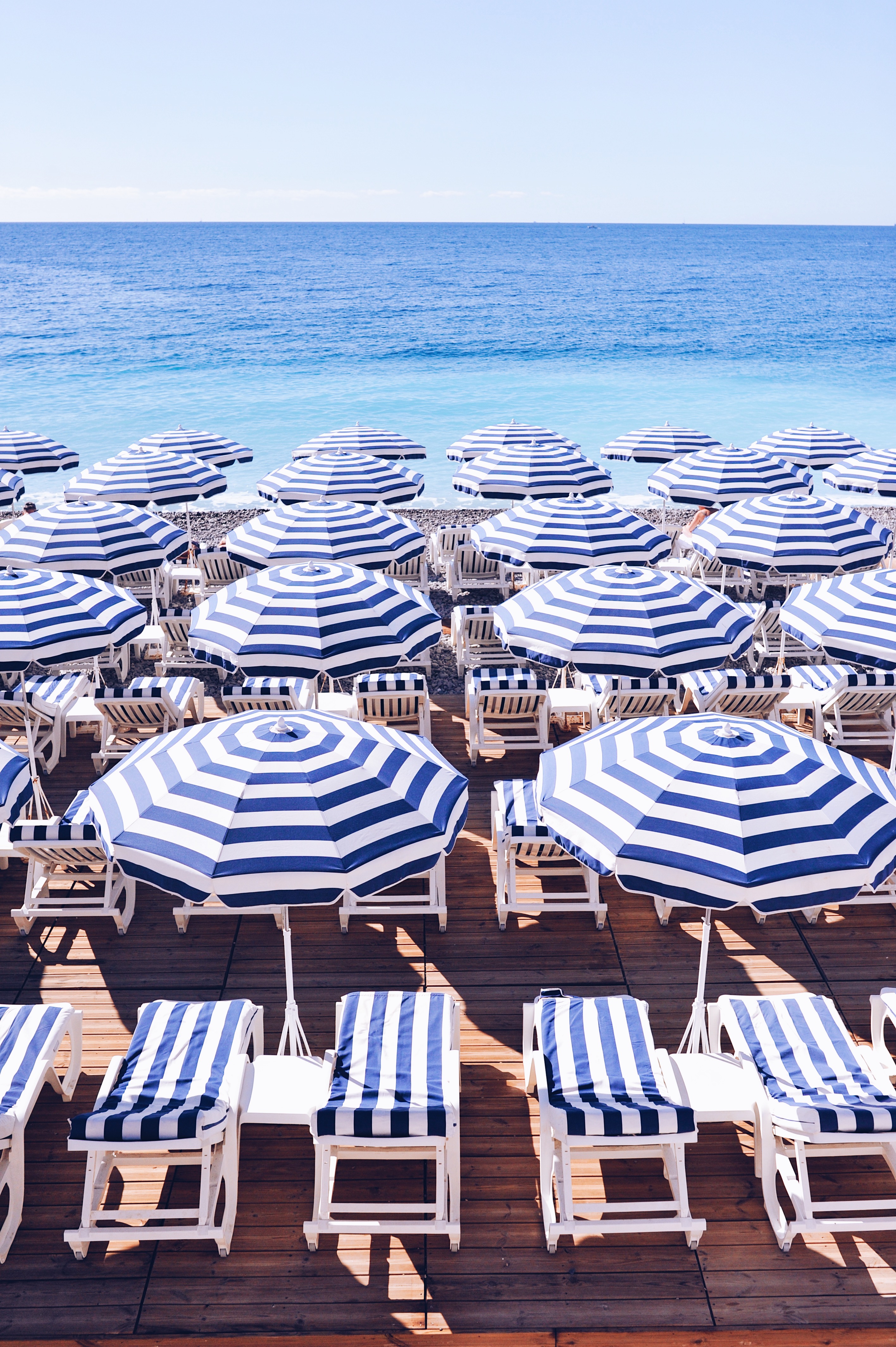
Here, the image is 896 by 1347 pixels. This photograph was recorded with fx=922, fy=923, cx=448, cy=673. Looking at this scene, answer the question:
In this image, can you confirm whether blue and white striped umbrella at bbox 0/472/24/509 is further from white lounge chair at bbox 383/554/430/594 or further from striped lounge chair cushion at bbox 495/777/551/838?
striped lounge chair cushion at bbox 495/777/551/838

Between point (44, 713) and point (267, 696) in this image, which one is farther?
point (44, 713)

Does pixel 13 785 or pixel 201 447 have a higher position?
pixel 201 447

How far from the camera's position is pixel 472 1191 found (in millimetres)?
4410

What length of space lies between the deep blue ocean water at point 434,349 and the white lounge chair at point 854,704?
14.5 metres

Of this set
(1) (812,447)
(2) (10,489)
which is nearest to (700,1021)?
(1) (812,447)

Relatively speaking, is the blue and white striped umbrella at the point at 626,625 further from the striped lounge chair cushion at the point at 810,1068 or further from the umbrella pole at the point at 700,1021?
the striped lounge chair cushion at the point at 810,1068

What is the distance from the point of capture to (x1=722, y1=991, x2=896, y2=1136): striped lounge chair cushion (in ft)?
13.0

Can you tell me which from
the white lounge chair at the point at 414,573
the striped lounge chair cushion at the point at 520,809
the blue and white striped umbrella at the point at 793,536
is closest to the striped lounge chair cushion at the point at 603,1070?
the striped lounge chair cushion at the point at 520,809

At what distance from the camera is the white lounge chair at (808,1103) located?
398 cm

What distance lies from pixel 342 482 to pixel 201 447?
389 cm

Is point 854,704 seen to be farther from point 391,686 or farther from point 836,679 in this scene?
point 391,686

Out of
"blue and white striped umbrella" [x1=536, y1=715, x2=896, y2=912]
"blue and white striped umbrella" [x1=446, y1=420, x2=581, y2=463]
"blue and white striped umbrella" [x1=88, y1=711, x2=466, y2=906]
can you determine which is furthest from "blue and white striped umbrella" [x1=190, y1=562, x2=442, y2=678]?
"blue and white striped umbrella" [x1=446, y1=420, x2=581, y2=463]

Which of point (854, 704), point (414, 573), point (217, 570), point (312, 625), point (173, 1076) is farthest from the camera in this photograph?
point (414, 573)

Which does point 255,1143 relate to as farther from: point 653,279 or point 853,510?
point 653,279
